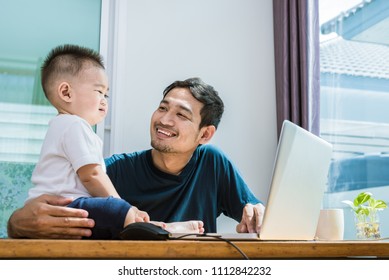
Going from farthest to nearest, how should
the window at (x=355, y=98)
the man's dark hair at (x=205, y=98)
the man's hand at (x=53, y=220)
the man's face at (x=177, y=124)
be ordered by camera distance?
1. the window at (x=355, y=98)
2. the man's dark hair at (x=205, y=98)
3. the man's face at (x=177, y=124)
4. the man's hand at (x=53, y=220)

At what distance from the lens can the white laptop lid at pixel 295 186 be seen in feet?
3.38

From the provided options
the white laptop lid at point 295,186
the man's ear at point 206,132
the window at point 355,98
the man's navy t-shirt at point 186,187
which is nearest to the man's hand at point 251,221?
the white laptop lid at point 295,186

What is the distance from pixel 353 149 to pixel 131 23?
139 centimetres

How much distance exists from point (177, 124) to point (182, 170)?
208 millimetres

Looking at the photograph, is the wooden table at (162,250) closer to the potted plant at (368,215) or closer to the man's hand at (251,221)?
the man's hand at (251,221)

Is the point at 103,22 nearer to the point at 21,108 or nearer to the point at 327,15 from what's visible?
the point at 21,108

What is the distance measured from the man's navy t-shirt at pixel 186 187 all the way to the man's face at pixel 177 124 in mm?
99

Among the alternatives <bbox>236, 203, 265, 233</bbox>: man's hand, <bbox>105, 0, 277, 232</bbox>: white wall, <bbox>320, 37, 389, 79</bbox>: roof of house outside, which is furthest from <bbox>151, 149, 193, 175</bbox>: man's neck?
<bbox>320, 37, 389, 79</bbox>: roof of house outside

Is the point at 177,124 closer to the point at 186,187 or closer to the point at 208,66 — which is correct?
the point at 186,187

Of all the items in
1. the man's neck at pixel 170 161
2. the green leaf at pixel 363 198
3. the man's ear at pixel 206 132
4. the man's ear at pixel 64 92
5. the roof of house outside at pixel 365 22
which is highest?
the roof of house outside at pixel 365 22

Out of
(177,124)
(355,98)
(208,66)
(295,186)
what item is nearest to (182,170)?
(177,124)

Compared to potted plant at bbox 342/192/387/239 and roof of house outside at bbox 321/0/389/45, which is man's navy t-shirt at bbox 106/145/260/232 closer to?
potted plant at bbox 342/192/387/239

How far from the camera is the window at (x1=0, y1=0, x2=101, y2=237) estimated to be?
2424 mm

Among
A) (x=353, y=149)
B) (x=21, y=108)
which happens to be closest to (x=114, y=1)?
(x=21, y=108)
